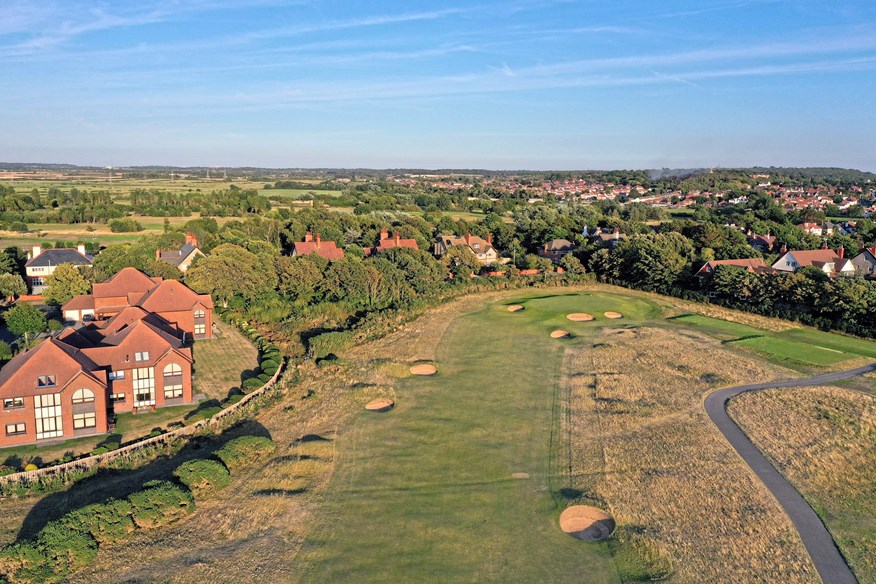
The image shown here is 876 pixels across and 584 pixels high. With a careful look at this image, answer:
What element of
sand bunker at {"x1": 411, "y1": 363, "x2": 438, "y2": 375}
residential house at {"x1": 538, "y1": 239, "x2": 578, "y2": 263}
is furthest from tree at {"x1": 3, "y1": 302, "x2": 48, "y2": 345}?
residential house at {"x1": 538, "y1": 239, "x2": 578, "y2": 263}

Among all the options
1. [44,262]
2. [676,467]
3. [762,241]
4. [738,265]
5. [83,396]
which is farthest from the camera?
[762,241]

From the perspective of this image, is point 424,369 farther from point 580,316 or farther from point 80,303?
point 80,303

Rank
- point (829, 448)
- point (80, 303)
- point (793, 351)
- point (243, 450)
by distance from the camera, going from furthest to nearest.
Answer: point (80, 303)
point (793, 351)
point (829, 448)
point (243, 450)

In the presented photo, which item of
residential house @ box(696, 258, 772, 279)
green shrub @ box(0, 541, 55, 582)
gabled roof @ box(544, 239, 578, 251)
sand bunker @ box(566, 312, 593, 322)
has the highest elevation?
gabled roof @ box(544, 239, 578, 251)

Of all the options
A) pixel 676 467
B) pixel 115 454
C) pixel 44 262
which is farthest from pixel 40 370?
pixel 44 262

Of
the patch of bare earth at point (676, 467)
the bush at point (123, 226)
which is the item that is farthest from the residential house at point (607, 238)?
the bush at point (123, 226)

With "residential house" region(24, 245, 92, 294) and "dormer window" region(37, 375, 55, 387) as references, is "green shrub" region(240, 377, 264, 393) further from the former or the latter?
"residential house" region(24, 245, 92, 294)
